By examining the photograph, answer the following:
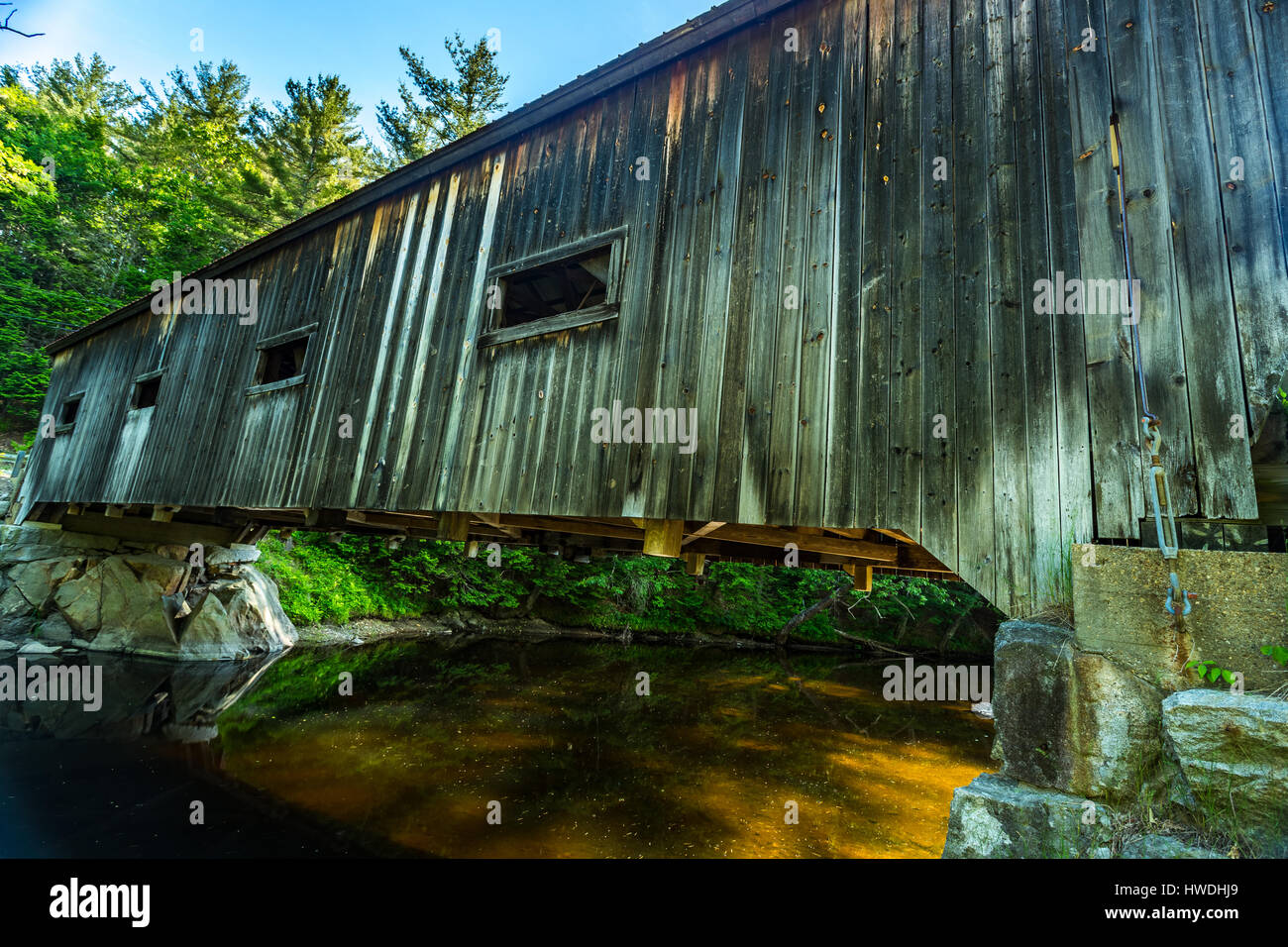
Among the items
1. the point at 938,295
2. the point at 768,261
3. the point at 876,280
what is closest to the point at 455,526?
the point at 768,261

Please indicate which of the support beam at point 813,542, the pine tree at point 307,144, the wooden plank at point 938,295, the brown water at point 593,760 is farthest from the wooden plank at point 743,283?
the pine tree at point 307,144

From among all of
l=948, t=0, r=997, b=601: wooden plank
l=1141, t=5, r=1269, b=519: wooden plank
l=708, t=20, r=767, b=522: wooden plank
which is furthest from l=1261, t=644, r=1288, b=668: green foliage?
l=708, t=20, r=767, b=522: wooden plank

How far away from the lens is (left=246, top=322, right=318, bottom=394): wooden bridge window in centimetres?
659

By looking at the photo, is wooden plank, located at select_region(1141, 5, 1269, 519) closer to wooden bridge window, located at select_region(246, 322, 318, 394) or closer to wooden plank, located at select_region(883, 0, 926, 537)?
wooden plank, located at select_region(883, 0, 926, 537)

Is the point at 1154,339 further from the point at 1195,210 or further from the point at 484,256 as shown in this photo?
the point at 484,256

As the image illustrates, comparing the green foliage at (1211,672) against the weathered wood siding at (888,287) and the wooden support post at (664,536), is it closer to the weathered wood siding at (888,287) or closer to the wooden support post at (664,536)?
the weathered wood siding at (888,287)

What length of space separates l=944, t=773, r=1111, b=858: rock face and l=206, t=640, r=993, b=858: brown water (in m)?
3.09

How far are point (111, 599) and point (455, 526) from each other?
939 centimetres

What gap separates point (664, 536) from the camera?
12.5 feet

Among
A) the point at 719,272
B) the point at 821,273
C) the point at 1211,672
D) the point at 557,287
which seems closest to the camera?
the point at 1211,672

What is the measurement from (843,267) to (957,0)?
1623 mm

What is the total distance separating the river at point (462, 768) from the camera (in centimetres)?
458

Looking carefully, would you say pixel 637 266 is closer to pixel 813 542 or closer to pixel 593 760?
pixel 813 542
